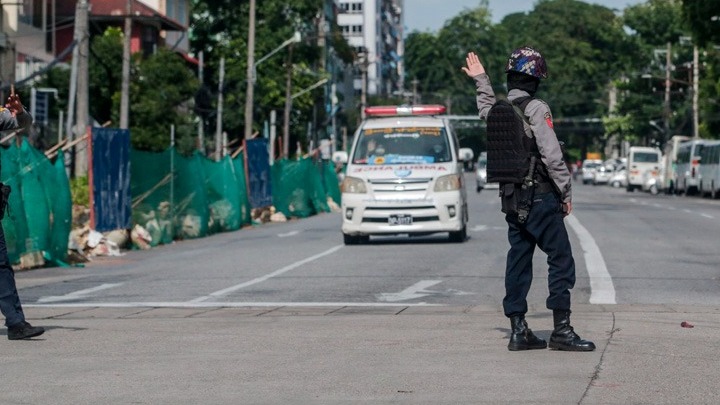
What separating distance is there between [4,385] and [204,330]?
307 cm

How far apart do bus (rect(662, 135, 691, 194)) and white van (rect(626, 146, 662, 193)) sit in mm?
600

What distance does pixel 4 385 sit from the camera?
28.1ft

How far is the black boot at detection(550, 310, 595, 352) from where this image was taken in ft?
31.8

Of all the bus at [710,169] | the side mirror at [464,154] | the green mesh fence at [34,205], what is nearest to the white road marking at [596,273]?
the side mirror at [464,154]

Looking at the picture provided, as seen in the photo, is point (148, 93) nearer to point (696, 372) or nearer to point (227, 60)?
point (227, 60)

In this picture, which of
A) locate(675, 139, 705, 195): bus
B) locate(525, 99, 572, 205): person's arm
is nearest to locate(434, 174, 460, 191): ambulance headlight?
locate(525, 99, 572, 205): person's arm

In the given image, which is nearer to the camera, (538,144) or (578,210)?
(538,144)

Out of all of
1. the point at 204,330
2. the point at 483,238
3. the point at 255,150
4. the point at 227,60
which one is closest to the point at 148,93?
the point at 255,150

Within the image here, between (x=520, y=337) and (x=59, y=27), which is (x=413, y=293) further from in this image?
(x=59, y=27)

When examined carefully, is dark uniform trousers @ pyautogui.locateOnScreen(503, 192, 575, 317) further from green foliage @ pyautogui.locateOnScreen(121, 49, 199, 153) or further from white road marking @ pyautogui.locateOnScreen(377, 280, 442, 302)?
green foliage @ pyautogui.locateOnScreen(121, 49, 199, 153)

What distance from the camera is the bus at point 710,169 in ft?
206

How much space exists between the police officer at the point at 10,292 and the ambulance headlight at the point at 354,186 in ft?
43.8

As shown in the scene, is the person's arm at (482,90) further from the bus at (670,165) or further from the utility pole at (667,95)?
the utility pole at (667,95)

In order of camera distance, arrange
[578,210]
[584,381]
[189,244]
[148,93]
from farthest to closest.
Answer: [148,93]
[578,210]
[189,244]
[584,381]
